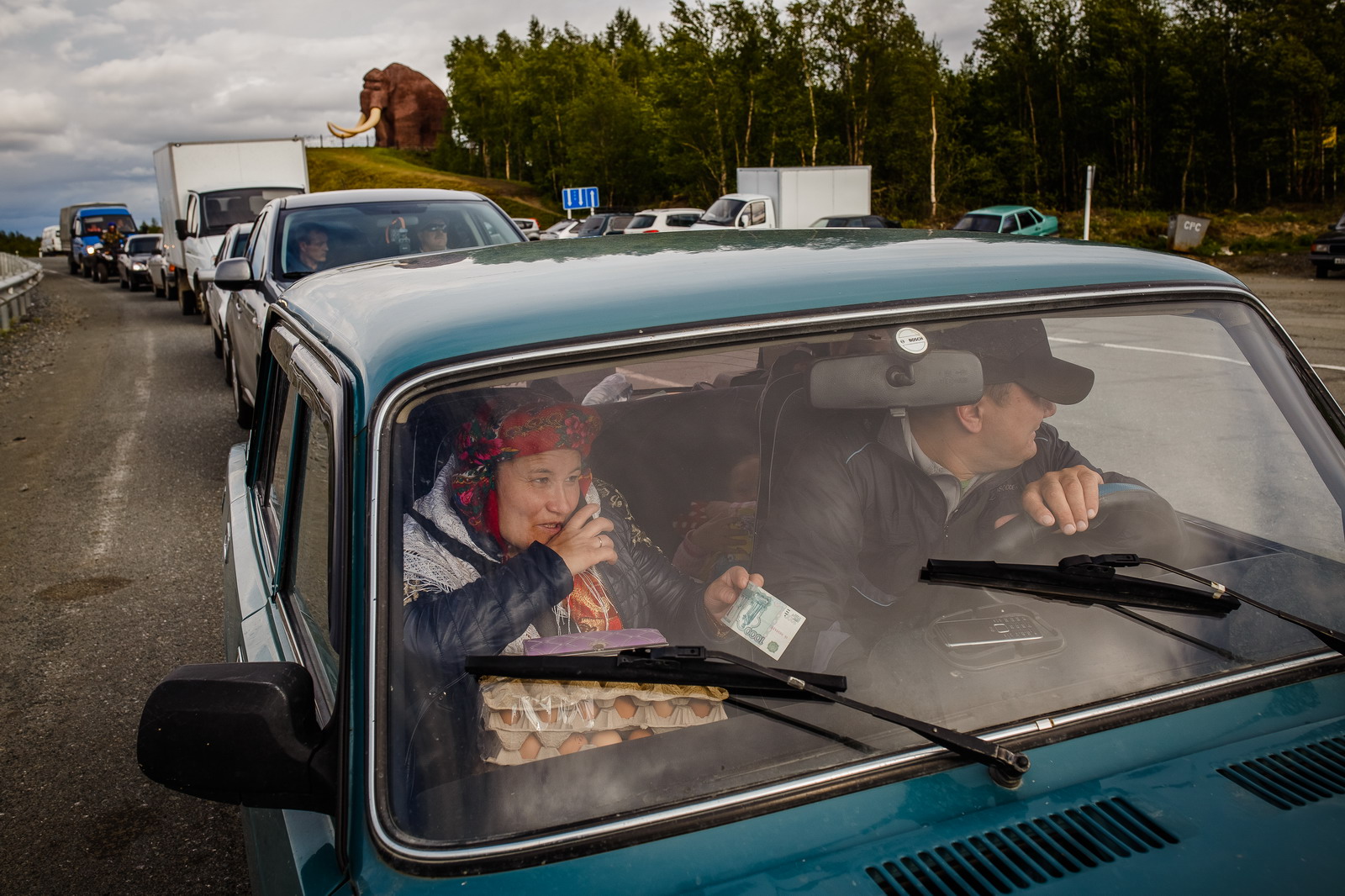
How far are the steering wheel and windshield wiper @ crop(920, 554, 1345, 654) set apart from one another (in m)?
0.10

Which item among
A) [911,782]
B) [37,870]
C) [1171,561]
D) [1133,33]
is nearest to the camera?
[911,782]

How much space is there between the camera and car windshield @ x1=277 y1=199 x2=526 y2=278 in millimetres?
8078

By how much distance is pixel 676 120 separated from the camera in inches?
2095

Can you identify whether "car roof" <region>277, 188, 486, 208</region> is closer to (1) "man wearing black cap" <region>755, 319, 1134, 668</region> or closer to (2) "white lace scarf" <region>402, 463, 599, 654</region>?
(1) "man wearing black cap" <region>755, 319, 1134, 668</region>

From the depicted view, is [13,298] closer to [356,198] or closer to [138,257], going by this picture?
[138,257]

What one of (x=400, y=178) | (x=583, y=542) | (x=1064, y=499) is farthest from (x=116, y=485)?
(x=400, y=178)

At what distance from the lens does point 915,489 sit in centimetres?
219

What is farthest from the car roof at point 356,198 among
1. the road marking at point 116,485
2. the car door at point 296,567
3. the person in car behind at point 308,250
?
the car door at point 296,567

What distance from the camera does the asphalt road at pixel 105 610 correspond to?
3336mm

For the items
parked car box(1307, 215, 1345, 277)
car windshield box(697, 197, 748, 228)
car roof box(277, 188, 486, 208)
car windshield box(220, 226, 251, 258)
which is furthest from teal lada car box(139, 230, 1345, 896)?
car windshield box(697, 197, 748, 228)

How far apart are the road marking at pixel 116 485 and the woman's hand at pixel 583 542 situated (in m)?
5.33

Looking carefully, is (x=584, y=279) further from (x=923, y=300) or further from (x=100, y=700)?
(x=100, y=700)

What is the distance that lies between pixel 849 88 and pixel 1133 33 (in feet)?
40.5

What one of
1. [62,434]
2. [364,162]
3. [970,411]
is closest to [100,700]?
[970,411]
